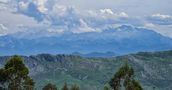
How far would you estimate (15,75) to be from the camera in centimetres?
6016

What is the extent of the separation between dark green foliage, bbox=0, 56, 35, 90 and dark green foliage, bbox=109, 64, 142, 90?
40.7 ft

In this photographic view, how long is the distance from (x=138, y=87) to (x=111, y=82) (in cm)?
429

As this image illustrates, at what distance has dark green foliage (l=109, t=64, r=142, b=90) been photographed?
65.8 meters

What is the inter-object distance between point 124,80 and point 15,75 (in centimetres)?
1623

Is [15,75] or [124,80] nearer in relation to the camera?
[15,75]

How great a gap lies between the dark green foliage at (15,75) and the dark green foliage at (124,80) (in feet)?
40.7

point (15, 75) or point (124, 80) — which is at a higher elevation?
point (15, 75)

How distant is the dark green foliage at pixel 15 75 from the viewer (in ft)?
Result: 195

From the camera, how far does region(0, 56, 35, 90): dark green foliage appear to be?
5938 centimetres

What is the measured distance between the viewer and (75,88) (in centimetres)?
9494

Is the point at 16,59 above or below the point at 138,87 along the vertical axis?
above

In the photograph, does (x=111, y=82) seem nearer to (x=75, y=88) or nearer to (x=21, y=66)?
(x=21, y=66)

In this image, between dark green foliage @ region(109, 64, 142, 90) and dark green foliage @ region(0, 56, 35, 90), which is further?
dark green foliage @ region(109, 64, 142, 90)

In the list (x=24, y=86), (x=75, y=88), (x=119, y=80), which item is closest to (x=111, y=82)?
(x=119, y=80)
